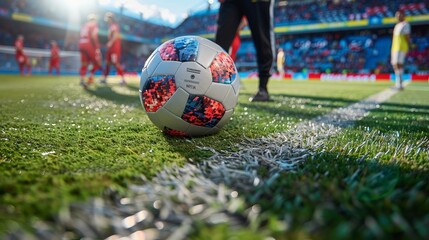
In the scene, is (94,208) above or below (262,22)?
below

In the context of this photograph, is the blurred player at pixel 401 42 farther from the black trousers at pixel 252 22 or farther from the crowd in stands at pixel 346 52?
the crowd in stands at pixel 346 52

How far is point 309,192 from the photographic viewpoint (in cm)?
81

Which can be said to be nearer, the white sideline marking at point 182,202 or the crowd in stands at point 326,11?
the white sideline marking at point 182,202

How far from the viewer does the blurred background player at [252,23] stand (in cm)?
329

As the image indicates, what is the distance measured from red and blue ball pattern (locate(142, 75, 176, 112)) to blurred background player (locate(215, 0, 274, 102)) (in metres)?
1.75

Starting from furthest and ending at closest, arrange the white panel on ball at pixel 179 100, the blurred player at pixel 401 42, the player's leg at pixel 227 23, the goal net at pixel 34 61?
the goal net at pixel 34 61 < the blurred player at pixel 401 42 < the player's leg at pixel 227 23 < the white panel on ball at pixel 179 100

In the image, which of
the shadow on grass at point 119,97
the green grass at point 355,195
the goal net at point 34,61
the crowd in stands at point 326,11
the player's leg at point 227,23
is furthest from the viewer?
the crowd in stands at point 326,11

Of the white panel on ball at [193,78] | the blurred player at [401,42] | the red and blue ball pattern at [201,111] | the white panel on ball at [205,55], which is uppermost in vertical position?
the blurred player at [401,42]

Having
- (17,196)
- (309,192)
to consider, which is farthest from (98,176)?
(309,192)

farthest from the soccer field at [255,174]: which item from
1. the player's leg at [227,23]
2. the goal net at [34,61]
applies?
the goal net at [34,61]

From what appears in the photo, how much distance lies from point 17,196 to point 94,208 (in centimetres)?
23

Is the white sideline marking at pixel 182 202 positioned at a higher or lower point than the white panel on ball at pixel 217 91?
lower

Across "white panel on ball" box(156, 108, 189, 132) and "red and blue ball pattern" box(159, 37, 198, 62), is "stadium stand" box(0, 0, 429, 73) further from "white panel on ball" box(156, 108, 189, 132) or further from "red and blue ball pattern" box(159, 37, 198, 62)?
"white panel on ball" box(156, 108, 189, 132)

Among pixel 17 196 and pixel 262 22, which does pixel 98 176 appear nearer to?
pixel 17 196
